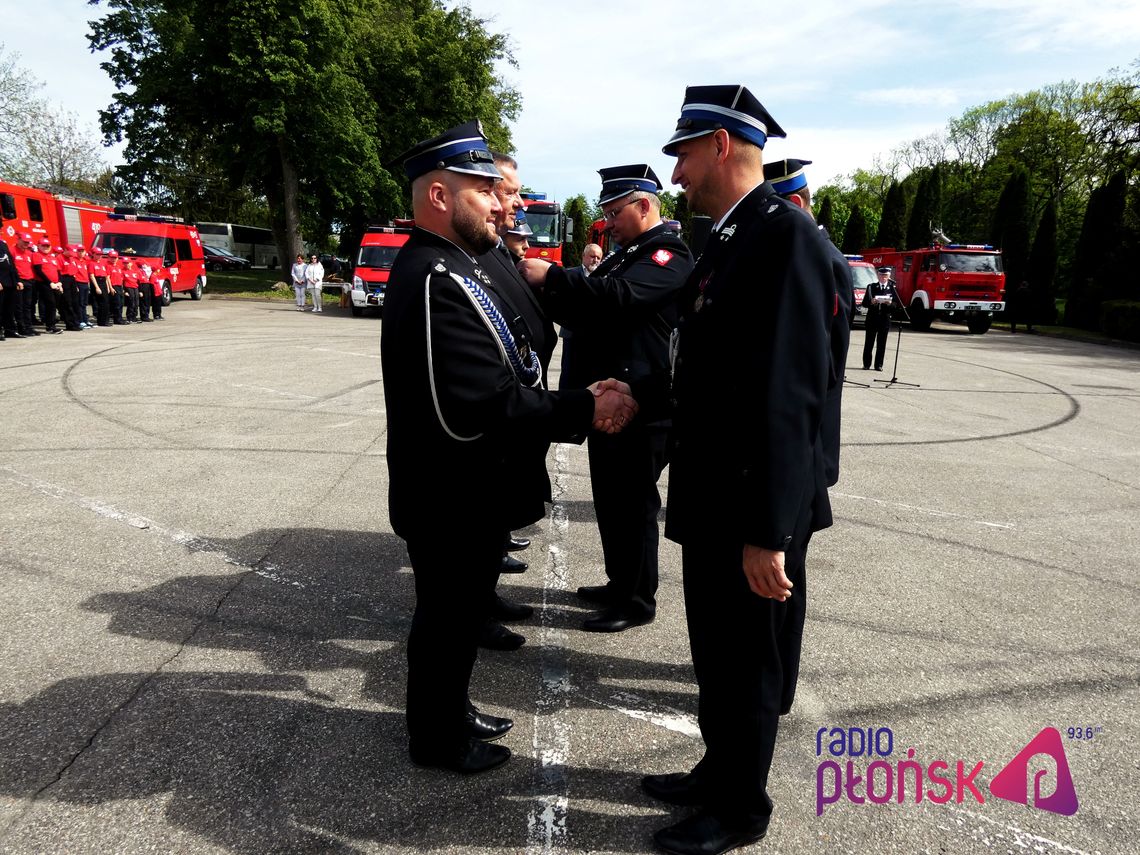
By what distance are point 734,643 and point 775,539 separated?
0.45 meters

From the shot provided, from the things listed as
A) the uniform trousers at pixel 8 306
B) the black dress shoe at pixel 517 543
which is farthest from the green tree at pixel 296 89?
the black dress shoe at pixel 517 543

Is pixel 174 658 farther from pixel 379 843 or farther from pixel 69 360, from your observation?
pixel 69 360

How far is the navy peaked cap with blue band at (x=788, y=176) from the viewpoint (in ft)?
10.5

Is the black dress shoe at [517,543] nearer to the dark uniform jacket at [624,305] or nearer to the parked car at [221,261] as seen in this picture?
the dark uniform jacket at [624,305]

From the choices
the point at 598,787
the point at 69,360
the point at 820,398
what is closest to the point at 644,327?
the point at 820,398

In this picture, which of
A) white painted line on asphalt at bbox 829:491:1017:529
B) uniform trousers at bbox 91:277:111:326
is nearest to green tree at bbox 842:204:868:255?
uniform trousers at bbox 91:277:111:326

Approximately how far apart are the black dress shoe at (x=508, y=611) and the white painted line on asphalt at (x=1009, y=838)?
2.13m

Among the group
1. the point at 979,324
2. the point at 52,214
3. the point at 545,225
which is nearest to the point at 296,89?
the point at 52,214

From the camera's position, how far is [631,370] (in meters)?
3.81

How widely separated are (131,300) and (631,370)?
20386mm

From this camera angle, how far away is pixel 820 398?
2064mm

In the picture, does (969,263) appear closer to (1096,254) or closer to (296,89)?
(1096,254)

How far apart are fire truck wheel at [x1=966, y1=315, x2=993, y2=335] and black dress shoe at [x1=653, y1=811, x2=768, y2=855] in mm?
27355

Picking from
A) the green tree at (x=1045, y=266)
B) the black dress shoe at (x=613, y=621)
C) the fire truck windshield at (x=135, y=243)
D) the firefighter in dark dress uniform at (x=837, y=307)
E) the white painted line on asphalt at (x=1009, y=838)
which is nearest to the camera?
the white painted line on asphalt at (x=1009, y=838)
